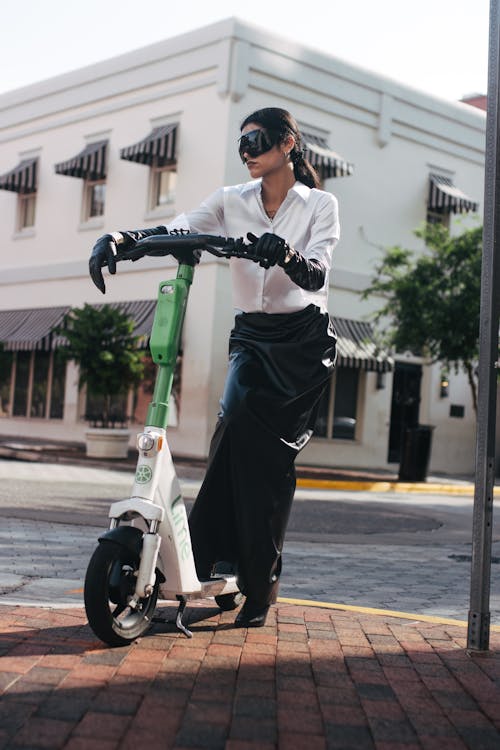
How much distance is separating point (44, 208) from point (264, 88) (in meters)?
6.50

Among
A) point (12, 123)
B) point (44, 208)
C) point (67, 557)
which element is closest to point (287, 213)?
point (67, 557)

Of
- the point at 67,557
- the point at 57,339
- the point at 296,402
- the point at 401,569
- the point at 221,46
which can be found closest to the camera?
the point at 296,402

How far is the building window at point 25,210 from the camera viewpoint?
24.5 metres

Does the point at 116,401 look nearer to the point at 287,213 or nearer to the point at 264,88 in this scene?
the point at 264,88

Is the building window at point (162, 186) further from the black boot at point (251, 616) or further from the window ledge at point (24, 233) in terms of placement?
the black boot at point (251, 616)

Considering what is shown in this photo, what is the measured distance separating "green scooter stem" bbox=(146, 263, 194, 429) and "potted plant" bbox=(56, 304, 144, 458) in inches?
534

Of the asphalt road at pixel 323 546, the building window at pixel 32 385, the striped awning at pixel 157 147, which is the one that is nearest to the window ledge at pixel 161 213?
the striped awning at pixel 157 147

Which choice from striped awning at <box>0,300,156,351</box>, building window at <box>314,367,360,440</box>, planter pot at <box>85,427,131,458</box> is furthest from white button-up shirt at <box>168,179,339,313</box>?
building window at <box>314,367,360,440</box>

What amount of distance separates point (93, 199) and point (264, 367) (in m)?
19.6

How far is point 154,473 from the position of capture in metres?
3.34

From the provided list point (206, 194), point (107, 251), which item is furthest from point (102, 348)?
point (107, 251)

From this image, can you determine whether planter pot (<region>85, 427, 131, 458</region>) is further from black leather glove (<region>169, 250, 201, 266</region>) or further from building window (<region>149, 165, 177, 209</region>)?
black leather glove (<region>169, 250, 201, 266</region>)

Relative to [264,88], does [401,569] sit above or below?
below

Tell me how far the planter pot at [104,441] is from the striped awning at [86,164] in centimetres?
680
